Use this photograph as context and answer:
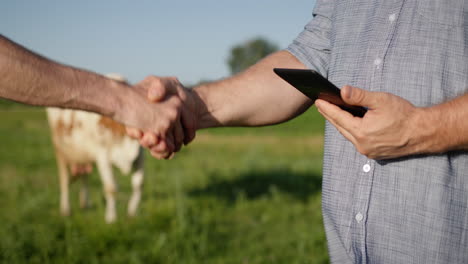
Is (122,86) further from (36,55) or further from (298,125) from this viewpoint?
(298,125)

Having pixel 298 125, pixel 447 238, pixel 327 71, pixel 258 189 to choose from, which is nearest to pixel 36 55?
pixel 327 71

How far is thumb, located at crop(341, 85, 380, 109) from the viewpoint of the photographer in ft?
4.09

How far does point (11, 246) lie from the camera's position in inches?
159

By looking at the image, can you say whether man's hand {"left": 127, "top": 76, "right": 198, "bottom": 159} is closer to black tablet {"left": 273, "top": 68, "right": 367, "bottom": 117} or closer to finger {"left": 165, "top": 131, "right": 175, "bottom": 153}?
finger {"left": 165, "top": 131, "right": 175, "bottom": 153}

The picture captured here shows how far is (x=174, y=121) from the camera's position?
2.13 m

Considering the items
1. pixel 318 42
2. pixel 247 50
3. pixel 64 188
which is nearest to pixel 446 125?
pixel 318 42

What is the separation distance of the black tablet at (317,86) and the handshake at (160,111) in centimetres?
79

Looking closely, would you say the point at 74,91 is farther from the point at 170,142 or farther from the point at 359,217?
the point at 359,217

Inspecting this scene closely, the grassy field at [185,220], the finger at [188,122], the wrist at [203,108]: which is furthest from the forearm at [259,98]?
the grassy field at [185,220]

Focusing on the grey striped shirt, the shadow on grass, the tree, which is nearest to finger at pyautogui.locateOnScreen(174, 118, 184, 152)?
the grey striped shirt

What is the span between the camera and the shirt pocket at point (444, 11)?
133 cm

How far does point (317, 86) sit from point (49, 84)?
1.06 m

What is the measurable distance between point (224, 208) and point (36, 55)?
421 cm

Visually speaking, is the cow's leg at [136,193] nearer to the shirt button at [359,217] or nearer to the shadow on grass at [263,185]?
the shadow on grass at [263,185]
